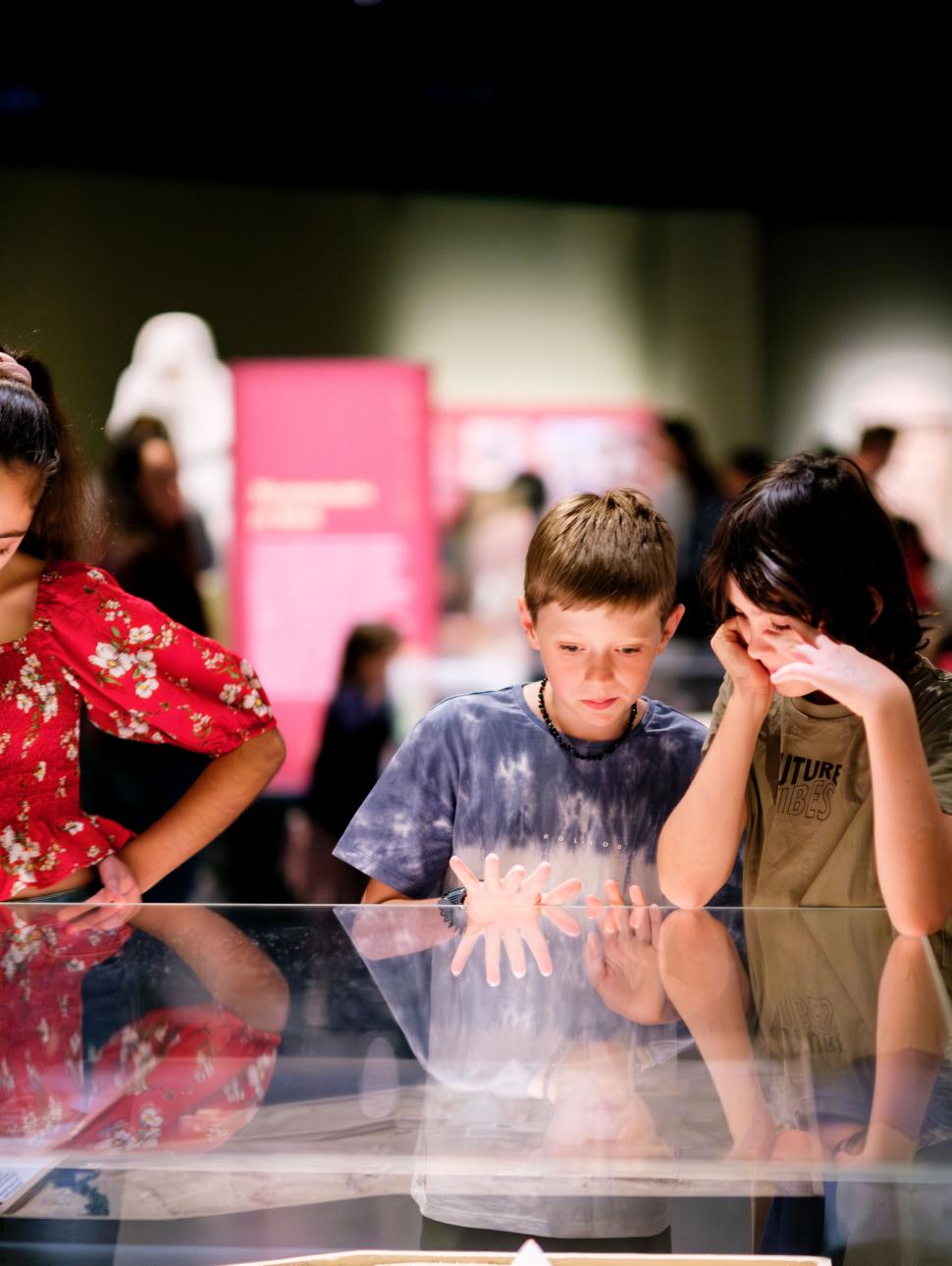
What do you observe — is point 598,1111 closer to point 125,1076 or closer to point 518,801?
point 125,1076

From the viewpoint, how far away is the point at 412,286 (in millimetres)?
5367

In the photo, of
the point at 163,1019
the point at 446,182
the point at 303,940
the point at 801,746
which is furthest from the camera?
the point at 446,182

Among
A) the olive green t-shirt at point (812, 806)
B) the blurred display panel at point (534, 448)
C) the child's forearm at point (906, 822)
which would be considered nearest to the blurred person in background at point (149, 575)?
the blurred display panel at point (534, 448)

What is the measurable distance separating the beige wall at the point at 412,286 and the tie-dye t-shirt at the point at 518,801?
143 inches

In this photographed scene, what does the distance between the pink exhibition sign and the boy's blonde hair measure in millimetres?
3442

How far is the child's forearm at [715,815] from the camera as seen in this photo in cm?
153

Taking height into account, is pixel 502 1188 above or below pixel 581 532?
below

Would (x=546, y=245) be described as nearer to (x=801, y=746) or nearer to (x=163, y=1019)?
(x=801, y=746)

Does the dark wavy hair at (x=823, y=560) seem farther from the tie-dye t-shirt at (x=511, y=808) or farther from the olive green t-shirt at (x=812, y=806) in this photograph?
the tie-dye t-shirt at (x=511, y=808)

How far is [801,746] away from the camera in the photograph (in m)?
1.63

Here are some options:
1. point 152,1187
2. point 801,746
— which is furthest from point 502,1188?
point 801,746

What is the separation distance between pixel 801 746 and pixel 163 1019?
88 cm

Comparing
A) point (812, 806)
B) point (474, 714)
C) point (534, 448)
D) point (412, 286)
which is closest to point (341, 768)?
point (534, 448)

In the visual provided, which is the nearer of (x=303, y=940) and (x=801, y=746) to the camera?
(x=303, y=940)
